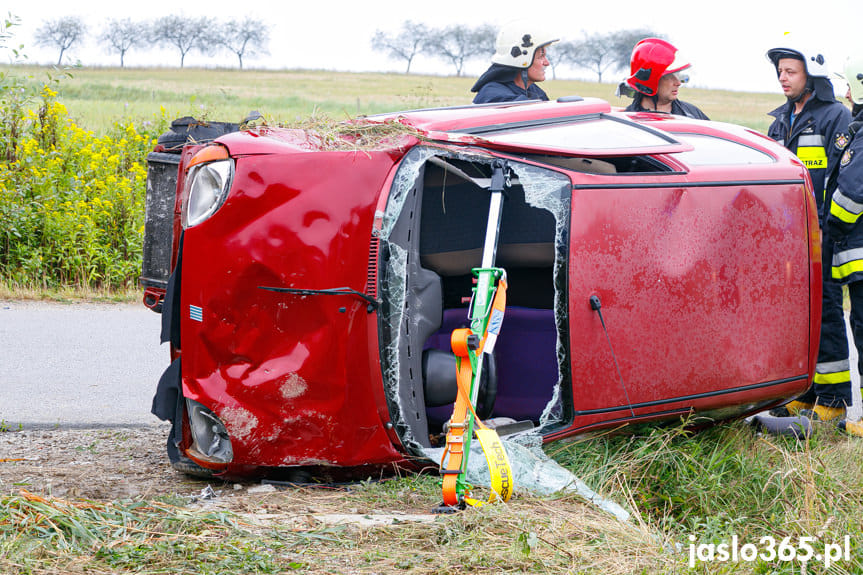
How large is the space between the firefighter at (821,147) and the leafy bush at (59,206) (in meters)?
6.08

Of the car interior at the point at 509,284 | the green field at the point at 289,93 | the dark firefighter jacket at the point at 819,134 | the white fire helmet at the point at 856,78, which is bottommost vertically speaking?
the car interior at the point at 509,284

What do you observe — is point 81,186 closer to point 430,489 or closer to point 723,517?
point 430,489

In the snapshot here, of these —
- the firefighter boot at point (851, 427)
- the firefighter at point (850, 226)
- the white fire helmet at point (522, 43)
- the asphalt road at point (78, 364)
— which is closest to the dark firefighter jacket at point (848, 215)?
the firefighter at point (850, 226)

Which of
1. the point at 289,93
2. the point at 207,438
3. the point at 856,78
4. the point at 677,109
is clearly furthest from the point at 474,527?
the point at 289,93

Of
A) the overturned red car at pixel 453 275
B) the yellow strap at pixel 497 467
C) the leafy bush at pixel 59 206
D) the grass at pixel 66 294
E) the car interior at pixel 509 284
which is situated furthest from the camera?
the leafy bush at pixel 59 206

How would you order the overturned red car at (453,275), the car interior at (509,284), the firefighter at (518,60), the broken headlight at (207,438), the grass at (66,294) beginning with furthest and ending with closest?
the grass at (66,294)
the firefighter at (518,60)
the car interior at (509,284)
the broken headlight at (207,438)
the overturned red car at (453,275)

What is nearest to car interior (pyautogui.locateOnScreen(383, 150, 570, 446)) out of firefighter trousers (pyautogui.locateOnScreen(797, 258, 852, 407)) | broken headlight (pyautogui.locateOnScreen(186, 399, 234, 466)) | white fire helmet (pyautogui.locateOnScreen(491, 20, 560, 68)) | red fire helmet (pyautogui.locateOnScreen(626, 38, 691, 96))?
broken headlight (pyautogui.locateOnScreen(186, 399, 234, 466))

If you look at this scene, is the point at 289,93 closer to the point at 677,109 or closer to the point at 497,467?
the point at 677,109

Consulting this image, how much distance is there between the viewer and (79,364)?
5.78 metres

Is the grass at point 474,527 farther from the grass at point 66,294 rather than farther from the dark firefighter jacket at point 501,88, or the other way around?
the grass at point 66,294

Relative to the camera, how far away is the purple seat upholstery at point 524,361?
4191 millimetres

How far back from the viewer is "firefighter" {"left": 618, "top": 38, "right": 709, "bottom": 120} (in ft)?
19.7

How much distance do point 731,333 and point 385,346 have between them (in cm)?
155

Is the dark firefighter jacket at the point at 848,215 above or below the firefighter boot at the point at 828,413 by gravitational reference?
above
